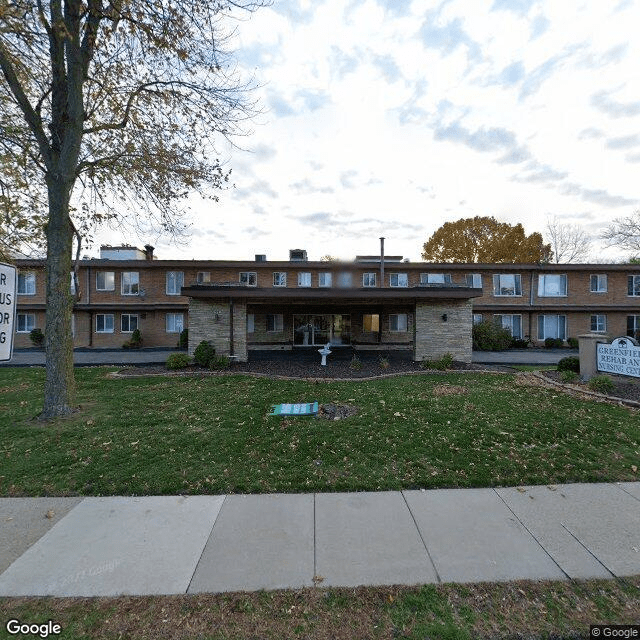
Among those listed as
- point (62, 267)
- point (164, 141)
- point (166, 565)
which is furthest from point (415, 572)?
point (164, 141)

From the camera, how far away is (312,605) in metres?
2.65

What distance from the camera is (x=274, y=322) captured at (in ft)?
75.3

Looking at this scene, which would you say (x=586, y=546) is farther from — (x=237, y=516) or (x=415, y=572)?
(x=237, y=516)

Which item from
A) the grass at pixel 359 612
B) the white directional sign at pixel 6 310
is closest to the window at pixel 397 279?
the grass at pixel 359 612

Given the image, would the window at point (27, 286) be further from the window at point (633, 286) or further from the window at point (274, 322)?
the window at point (633, 286)

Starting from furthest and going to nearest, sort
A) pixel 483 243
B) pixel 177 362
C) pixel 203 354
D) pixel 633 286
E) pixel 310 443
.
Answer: pixel 483 243 → pixel 633 286 → pixel 203 354 → pixel 177 362 → pixel 310 443

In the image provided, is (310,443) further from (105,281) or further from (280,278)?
(105,281)

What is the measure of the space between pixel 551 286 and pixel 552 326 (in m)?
2.91

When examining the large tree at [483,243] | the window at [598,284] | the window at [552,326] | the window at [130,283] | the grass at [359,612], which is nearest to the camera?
the grass at [359,612]

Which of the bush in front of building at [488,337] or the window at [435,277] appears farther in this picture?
the window at [435,277]

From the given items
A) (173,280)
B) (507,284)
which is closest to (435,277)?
(507,284)

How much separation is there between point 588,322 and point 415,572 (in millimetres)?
27940

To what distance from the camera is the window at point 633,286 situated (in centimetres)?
2336

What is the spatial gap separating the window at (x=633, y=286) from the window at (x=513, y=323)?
→ 311 inches
